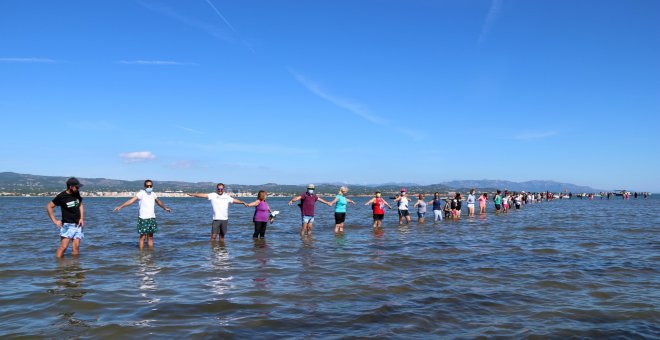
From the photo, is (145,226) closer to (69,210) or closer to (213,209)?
(213,209)

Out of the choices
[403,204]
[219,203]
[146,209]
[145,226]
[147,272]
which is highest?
[219,203]

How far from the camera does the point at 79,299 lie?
7633 millimetres

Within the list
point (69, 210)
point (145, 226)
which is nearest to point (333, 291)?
point (69, 210)

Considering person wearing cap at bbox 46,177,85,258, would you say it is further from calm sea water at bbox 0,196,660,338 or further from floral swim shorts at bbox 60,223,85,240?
calm sea water at bbox 0,196,660,338

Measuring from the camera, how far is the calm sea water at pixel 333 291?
6262 mm

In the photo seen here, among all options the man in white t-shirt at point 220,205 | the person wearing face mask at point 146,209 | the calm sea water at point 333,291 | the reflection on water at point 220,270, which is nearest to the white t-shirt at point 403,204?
the calm sea water at point 333,291

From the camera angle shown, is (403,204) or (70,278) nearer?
(70,278)

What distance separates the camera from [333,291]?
Answer: 8.38 m

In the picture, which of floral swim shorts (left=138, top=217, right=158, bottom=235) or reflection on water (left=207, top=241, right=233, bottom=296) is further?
floral swim shorts (left=138, top=217, right=158, bottom=235)

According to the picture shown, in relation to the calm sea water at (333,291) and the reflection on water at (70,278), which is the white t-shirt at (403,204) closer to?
the calm sea water at (333,291)

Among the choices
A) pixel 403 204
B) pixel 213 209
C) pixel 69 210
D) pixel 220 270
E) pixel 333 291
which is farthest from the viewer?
pixel 403 204

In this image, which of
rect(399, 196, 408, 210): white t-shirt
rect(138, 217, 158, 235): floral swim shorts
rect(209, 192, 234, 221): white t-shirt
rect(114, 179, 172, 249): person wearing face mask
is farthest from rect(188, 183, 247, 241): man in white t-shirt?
rect(399, 196, 408, 210): white t-shirt

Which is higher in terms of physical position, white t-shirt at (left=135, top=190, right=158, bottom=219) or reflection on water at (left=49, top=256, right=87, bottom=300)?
white t-shirt at (left=135, top=190, right=158, bottom=219)

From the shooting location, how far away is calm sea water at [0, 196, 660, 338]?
626cm
